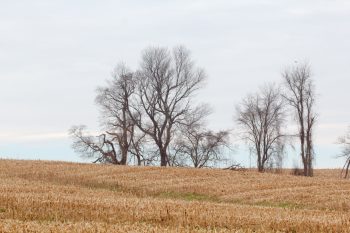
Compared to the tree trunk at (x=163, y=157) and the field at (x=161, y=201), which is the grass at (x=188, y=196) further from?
the tree trunk at (x=163, y=157)

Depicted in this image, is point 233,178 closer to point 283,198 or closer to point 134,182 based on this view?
point 134,182

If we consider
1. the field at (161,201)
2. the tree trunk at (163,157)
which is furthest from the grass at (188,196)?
the tree trunk at (163,157)

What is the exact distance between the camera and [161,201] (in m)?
26.4

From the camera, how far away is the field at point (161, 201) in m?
17.5

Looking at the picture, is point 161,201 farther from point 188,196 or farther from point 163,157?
point 163,157

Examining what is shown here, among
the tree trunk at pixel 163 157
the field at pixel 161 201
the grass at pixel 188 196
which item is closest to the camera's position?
the field at pixel 161 201

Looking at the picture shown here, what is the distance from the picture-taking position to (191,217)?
1934cm

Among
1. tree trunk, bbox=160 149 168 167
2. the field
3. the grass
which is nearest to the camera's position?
the field

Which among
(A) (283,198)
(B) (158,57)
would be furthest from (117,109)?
(A) (283,198)

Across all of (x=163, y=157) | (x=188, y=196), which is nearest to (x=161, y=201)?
(x=188, y=196)

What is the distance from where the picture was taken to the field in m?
17.5

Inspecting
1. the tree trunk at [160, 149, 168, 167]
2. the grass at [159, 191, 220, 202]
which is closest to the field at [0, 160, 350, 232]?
the grass at [159, 191, 220, 202]

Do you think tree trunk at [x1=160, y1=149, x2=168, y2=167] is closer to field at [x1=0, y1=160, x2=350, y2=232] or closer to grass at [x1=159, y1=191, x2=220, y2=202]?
field at [x1=0, y1=160, x2=350, y2=232]

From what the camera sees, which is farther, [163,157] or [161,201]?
[163,157]
